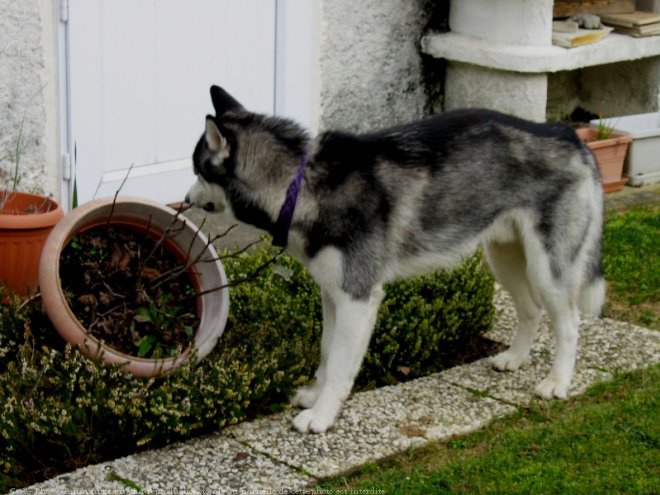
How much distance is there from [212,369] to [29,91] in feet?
7.95

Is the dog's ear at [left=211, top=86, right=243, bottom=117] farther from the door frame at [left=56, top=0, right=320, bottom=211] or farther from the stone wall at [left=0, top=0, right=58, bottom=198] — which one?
the door frame at [left=56, top=0, right=320, bottom=211]

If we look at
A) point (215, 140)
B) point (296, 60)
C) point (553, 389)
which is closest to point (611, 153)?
point (296, 60)

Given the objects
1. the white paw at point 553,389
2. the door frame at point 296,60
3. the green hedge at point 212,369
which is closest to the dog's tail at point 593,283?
the white paw at point 553,389

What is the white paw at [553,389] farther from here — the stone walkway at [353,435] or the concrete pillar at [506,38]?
the concrete pillar at [506,38]

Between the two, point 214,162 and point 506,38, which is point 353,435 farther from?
point 506,38

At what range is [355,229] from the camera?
16.1 ft

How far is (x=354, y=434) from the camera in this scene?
4.96 metres

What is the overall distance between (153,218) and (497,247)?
1.52 metres

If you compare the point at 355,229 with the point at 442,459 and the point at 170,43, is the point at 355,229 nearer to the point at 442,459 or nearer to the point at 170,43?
the point at 442,459

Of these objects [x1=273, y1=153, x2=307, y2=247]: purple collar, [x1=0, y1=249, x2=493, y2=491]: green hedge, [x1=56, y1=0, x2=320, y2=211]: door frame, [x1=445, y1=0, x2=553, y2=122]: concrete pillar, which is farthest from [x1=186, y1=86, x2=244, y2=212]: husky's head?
[x1=445, y1=0, x2=553, y2=122]: concrete pillar

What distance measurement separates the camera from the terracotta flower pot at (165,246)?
485 cm

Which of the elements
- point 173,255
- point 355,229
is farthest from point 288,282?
point 355,229

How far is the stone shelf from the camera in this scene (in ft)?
27.3

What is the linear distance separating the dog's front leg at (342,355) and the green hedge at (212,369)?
9.7 inches
